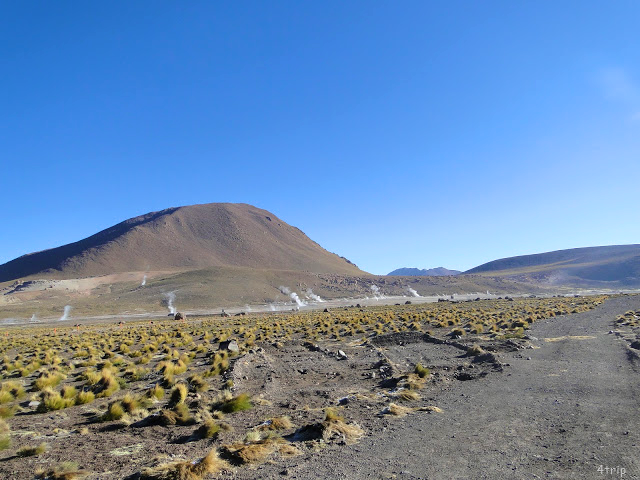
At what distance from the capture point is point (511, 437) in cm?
723

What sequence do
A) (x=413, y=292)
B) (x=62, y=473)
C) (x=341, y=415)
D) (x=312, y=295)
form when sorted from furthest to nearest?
(x=413, y=292) → (x=312, y=295) → (x=341, y=415) → (x=62, y=473)

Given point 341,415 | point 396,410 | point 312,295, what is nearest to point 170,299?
point 312,295

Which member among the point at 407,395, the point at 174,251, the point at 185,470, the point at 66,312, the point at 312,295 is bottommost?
the point at 66,312

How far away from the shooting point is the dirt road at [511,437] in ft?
19.1

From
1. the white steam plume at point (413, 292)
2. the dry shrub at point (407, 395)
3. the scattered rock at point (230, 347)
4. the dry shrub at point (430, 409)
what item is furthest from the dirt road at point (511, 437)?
the white steam plume at point (413, 292)

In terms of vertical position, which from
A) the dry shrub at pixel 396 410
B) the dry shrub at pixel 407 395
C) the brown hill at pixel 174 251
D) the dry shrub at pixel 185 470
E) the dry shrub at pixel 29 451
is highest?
the brown hill at pixel 174 251

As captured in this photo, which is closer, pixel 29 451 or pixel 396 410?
pixel 29 451

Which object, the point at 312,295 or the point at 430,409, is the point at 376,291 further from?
the point at 430,409

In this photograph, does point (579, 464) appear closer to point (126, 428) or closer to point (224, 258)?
point (126, 428)

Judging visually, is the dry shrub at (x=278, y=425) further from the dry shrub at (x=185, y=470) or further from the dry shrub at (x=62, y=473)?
the dry shrub at (x=62, y=473)

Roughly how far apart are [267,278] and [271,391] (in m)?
107

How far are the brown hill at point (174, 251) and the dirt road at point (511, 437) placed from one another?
148741 mm

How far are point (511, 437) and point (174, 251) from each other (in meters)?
169

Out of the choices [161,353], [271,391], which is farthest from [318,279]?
[271,391]
